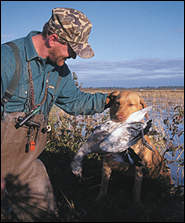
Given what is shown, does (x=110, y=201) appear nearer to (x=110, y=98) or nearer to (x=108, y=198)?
(x=108, y=198)

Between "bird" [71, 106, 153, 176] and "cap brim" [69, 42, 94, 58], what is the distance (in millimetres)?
874

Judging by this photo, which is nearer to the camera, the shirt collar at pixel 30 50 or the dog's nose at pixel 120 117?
the shirt collar at pixel 30 50

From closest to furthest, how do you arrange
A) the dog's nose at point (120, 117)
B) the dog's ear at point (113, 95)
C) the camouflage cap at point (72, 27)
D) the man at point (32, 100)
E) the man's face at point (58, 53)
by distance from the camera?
1. the man at point (32, 100)
2. the camouflage cap at point (72, 27)
3. the man's face at point (58, 53)
4. the dog's nose at point (120, 117)
5. the dog's ear at point (113, 95)

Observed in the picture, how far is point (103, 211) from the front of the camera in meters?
3.21

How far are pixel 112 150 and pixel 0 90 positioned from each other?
1.42 metres

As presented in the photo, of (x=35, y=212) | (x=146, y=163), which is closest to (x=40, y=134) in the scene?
(x=35, y=212)

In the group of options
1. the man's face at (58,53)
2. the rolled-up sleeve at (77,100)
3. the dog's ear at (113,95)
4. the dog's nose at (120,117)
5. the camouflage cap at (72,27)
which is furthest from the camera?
the rolled-up sleeve at (77,100)

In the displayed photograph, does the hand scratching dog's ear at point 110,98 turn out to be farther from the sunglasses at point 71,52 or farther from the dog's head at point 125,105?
the sunglasses at point 71,52

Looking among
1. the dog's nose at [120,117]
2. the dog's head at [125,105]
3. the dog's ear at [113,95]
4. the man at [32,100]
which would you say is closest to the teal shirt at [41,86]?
the man at [32,100]

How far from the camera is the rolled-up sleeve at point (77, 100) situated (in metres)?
3.73

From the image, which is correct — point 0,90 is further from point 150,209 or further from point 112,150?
point 150,209

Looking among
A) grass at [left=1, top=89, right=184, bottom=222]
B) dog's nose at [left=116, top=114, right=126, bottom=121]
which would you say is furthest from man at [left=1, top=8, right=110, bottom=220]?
dog's nose at [left=116, top=114, right=126, bottom=121]

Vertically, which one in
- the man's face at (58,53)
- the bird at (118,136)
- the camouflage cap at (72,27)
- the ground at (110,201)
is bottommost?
the ground at (110,201)

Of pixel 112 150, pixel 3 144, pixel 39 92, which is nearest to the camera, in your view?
pixel 3 144
